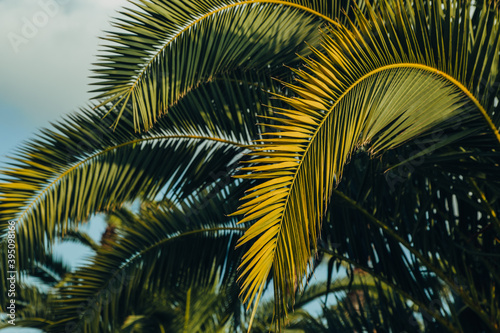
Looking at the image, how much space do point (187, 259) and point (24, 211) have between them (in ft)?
4.59

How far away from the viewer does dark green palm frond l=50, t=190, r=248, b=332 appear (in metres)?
4.80

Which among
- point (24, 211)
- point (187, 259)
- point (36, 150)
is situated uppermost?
point (36, 150)

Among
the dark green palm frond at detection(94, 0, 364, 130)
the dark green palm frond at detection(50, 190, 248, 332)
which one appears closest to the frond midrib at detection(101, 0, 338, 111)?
the dark green palm frond at detection(94, 0, 364, 130)

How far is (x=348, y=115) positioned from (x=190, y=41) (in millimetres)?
1632

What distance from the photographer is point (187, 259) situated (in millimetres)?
4891

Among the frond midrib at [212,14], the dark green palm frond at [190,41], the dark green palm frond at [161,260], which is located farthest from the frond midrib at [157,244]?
the frond midrib at [212,14]

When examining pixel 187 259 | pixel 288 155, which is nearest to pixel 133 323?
pixel 187 259

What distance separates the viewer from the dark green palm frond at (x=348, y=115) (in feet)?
7.04

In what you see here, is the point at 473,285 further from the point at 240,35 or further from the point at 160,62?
the point at 160,62

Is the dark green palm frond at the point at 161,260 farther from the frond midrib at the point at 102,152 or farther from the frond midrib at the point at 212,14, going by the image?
the frond midrib at the point at 212,14

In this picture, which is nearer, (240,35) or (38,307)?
(240,35)

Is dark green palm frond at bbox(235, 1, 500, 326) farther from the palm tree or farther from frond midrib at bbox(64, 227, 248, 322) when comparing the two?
frond midrib at bbox(64, 227, 248, 322)

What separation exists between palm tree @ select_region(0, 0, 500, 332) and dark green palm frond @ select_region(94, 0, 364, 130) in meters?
0.01

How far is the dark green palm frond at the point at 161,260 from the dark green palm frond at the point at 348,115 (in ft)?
8.48
